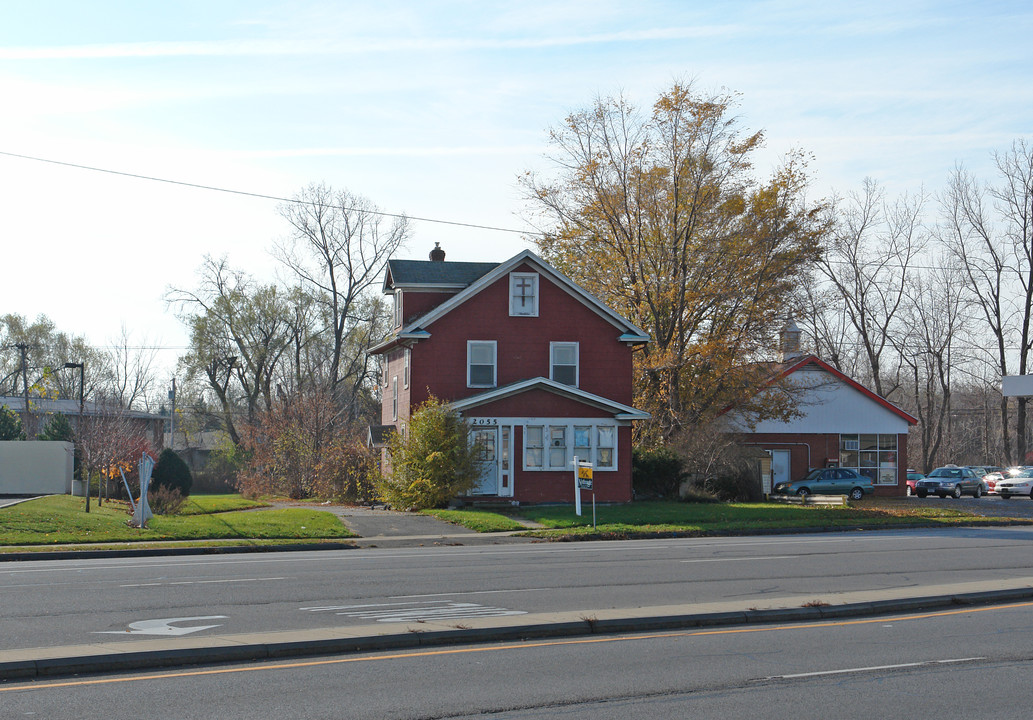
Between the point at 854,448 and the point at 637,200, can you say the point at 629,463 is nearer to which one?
the point at 637,200

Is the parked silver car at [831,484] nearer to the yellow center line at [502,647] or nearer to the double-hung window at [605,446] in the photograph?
the double-hung window at [605,446]

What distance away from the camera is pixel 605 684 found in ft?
29.4

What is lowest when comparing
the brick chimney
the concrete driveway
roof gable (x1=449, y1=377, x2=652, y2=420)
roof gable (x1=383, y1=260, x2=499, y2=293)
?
the concrete driveway

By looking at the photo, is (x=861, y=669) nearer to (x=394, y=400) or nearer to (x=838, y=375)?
(x=394, y=400)

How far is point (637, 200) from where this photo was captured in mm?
41625

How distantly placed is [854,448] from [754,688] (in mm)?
46307

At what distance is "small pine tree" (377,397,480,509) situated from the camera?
32.7 meters

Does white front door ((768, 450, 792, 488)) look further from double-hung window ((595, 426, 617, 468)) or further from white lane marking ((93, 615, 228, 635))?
white lane marking ((93, 615, 228, 635))

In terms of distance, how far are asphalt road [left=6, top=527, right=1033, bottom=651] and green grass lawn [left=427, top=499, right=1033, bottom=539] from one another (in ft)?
10.9

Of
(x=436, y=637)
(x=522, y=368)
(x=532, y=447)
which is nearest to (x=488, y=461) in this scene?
(x=532, y=447)

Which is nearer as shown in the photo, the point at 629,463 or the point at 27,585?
the point at 27,585

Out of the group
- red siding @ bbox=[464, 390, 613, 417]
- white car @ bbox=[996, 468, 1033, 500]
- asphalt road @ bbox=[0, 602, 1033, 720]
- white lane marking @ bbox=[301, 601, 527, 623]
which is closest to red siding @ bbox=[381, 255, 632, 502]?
Result: red siding @ bbox=[464, 390, 613, 417]

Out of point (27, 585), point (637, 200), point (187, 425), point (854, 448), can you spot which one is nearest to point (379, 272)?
point (187, 425)

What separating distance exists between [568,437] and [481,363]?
4.32m
